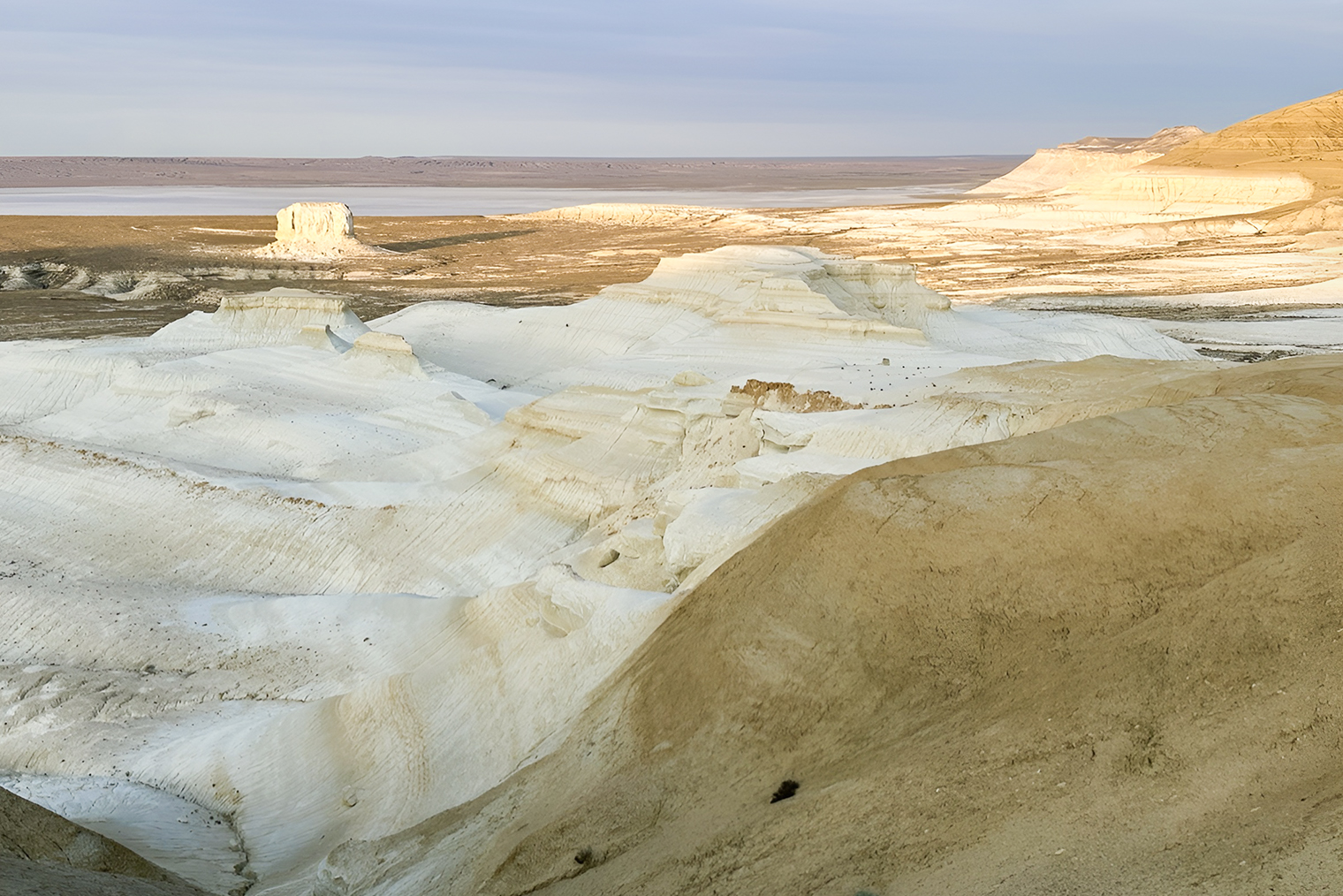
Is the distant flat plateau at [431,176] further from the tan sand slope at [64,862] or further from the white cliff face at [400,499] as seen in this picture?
the tan sand slope at [64,862]

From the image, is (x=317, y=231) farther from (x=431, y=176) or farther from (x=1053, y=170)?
(x=431, y=176)

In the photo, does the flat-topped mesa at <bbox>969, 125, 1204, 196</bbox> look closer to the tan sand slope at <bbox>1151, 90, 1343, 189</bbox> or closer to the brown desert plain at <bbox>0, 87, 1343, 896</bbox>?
the tan sand slope at <bbox>1151, 90, 1343, 189</bbox>

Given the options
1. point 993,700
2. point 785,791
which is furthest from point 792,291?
point 785,791

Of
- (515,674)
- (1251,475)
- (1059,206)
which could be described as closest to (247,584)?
A: (515,674)

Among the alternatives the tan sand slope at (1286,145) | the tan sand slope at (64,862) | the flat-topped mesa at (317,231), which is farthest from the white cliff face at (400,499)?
the tan sand slope at (1286,145)

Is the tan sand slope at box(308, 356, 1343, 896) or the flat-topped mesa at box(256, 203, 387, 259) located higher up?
the flat-topped mesa at box(256, 203, 387, 259)

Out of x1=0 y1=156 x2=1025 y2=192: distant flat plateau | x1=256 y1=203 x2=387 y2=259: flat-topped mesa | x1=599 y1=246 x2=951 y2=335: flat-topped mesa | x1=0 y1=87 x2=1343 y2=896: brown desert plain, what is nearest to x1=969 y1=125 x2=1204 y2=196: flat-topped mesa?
x1=0 y1=156 x2=1025 y2=192: distant flat plateau
